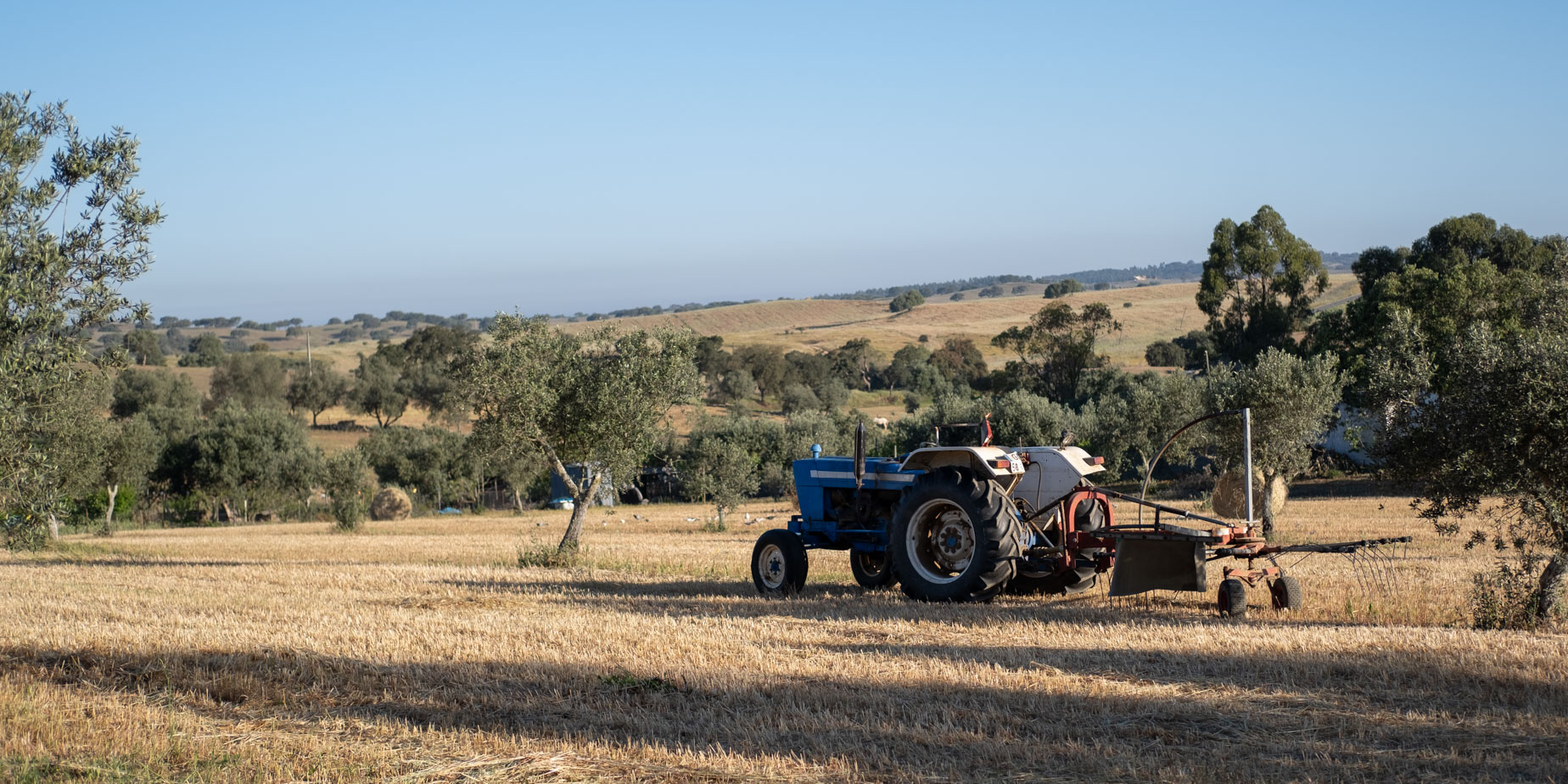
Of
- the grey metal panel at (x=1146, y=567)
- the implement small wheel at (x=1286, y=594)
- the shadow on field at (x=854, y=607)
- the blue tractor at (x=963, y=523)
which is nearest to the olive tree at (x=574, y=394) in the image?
the shadow on field at (x=854, y=607)

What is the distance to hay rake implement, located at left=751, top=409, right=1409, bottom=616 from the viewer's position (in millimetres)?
12172

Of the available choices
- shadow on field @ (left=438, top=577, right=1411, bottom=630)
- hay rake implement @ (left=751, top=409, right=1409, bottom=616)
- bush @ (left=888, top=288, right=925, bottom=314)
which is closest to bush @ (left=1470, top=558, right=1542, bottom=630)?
hay rake implement @ (left=751, top=409, right=1409, bottom=616)

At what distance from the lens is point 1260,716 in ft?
25.8

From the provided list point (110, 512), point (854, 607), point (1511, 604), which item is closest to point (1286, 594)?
point (1511, 604)

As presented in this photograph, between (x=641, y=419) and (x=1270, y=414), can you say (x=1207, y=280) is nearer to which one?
(x=1270, y=414)

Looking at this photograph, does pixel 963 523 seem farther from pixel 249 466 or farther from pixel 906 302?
pixel 906 302

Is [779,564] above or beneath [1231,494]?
above

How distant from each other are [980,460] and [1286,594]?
3526 mm

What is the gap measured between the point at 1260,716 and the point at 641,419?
1453 cm

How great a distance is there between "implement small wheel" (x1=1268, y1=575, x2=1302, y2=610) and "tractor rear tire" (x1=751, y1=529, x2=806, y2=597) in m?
5.47

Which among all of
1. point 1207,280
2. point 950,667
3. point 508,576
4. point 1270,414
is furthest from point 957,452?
point 1207,280

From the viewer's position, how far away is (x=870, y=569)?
15414 millimetres

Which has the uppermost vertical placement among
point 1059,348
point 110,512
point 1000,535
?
point 1059,348

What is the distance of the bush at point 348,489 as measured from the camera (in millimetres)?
35781
